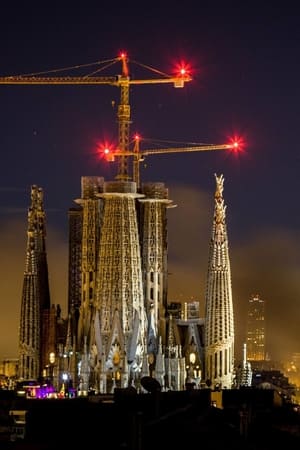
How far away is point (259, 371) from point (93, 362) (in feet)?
234

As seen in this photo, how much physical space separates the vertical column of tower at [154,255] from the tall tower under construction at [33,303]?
834 centimetres

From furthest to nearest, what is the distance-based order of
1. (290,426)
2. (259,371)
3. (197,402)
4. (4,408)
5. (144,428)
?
(259,371) < (4,408) < (197,402) < (290,426) < (144,428)

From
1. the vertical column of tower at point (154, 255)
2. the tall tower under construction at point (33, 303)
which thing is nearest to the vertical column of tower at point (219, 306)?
the vertical column of tower at point (154, 255)

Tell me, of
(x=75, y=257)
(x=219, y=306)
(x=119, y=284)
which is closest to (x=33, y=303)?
(x=75, y=257)

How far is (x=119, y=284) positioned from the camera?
122875 mm

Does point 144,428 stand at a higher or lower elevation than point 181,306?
lower

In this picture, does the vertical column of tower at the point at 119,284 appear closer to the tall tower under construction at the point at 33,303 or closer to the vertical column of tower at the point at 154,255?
the vertical column of tower at the point at 154,255

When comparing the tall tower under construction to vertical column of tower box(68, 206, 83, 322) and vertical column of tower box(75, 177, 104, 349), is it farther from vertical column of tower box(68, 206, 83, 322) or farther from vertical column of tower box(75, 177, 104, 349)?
vertical column of tower box(75, 177, 104, 349)

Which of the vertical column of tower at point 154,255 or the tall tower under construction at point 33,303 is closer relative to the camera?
the vertical column of tower at point 154,255

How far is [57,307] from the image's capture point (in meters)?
131

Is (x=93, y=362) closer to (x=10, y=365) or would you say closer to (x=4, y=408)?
(x=10, y=365)

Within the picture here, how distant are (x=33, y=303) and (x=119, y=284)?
30.9 ft

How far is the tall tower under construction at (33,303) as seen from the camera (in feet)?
426

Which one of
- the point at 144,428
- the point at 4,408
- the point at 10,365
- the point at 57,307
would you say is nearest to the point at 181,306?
the point at 57,307
